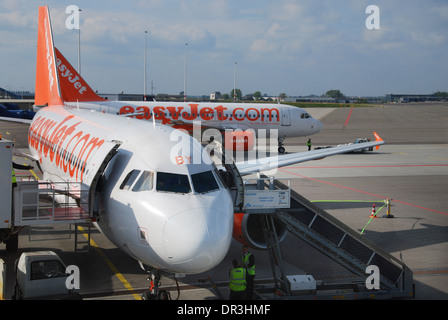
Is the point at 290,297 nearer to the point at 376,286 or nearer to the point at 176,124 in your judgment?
the point at 376,286

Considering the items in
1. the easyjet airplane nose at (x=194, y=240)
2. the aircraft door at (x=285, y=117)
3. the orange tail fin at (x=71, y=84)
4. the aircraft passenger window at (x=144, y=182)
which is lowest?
the easyjet airplane nose at (x=194, y=240)

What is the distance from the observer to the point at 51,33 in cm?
3462

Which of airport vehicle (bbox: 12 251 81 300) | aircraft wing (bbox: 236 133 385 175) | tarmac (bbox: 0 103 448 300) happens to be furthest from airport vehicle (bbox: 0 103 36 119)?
airport vehicle (bbox: 12 251 81 300)

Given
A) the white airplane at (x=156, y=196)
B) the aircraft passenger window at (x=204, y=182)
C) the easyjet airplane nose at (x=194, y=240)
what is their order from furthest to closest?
1. the aircraft passenger window at (x=204, y=182)
2. the white airplane at (x=156, y=196)
3. the easyjet airplane nose at (x=194, y=240)

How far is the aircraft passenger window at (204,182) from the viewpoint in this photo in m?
12.9

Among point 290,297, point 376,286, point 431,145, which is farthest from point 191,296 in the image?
point 431,145

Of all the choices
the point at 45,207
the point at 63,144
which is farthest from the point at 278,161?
the point at 45,207

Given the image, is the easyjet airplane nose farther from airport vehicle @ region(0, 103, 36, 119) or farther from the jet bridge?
airport vehicle @ region(0, 103, 36, 119)

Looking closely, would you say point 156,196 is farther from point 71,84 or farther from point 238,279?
point 71,84

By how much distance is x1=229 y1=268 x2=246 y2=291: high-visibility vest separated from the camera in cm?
1398

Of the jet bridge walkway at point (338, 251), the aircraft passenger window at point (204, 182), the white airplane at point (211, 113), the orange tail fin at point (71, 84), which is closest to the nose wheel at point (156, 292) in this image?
the aircraft passenger window at point (204, 182)

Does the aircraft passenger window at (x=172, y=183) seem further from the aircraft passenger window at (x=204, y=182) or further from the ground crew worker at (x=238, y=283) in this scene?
the ground crew worker at (x=238, y=283)

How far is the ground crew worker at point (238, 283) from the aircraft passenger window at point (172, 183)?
2.72 m

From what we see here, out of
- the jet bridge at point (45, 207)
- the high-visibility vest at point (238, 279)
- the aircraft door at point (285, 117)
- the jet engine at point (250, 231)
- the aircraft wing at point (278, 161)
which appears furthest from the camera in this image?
the aircraft door at point (285, 117)
